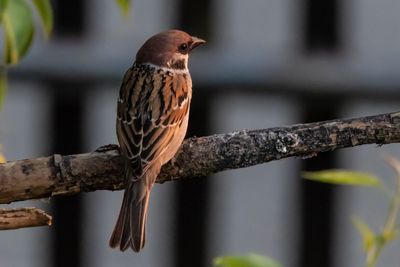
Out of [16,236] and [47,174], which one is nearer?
[47,174]

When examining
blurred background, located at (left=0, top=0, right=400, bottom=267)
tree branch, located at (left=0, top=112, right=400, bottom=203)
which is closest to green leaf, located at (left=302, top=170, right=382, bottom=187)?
tree branch, located at (left=0, top=112, right=400, bottom=203)

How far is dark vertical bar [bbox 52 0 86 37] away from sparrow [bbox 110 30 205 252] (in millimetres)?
1934

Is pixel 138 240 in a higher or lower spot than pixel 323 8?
lower

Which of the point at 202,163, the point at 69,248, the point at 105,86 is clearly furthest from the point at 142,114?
the point at 69,248

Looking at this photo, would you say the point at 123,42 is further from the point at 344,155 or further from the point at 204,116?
the point at 344,155

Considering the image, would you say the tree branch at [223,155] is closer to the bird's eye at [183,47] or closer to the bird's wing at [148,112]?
the bird's wing at [148,112]

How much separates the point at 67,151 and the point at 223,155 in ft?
11.4

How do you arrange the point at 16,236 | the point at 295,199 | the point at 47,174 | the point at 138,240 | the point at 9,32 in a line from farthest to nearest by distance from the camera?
the point at 16,236, the point at 295,199, the point at 138,240, the point at 47,174, the point at 9,32

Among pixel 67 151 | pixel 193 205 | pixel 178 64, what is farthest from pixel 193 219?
pixel 178 64

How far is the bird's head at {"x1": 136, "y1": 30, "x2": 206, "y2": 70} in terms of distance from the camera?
5531 millimetres

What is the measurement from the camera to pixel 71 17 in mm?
7512

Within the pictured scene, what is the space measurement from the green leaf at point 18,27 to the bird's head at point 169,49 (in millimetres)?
1768

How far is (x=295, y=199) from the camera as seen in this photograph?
25.8 feet

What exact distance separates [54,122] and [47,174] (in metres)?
3.51
